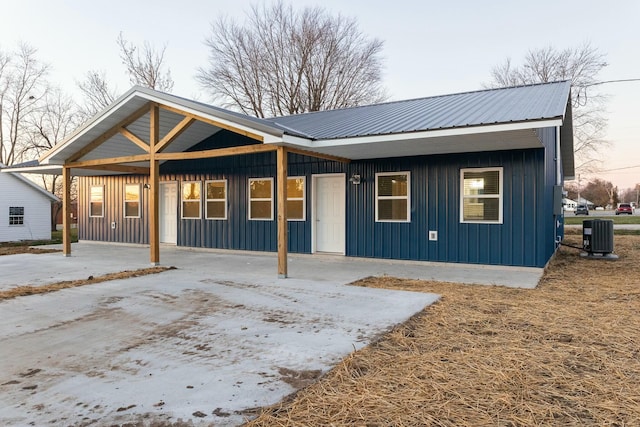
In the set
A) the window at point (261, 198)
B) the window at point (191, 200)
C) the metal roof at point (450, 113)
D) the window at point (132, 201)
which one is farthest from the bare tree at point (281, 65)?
the window at point (261, 198)

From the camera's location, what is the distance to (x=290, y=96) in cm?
2420

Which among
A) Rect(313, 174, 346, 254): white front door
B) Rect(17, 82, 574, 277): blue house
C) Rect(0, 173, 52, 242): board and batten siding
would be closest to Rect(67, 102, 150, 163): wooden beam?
Rect(17, 82, 574, 277): blue house

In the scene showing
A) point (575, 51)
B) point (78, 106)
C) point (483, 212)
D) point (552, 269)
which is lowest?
point (552, 269)

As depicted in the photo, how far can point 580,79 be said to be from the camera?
23.4 m

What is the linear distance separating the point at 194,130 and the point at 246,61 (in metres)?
15.8

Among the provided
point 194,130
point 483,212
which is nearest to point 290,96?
point 194,130

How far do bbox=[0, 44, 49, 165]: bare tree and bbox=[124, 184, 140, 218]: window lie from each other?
1809 cm

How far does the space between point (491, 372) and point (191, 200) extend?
1020 centimetres

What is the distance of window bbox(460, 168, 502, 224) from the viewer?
784 cm

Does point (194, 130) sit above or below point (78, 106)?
below

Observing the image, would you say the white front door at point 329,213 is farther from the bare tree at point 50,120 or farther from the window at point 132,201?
the bare tree at point 50,120

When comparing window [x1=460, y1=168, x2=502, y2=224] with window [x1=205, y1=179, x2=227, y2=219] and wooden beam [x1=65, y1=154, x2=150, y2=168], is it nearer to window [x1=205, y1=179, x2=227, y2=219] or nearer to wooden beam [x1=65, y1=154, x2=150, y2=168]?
window [x1=205, y1=179, x2=227, y2=219]

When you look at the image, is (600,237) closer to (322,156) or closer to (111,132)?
(322,156)

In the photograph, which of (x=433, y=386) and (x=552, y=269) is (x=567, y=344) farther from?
(x=552, y=269)
